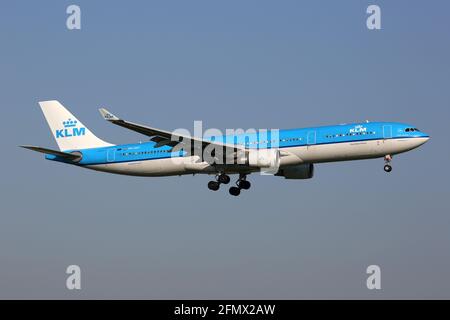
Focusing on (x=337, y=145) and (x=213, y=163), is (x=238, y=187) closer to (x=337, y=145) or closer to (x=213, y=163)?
(x=213, y=163)

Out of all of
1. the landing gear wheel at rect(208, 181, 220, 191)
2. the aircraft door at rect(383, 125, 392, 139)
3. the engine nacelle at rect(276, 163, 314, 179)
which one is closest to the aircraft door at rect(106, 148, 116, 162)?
the landing gear wheel at rect(208, 181, 220, 191)

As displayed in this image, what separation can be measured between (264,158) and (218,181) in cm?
528

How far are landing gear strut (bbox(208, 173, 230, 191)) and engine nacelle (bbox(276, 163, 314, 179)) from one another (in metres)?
4.11

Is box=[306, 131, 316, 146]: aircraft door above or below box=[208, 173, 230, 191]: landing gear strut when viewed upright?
above

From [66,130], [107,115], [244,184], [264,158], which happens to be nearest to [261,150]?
Result: [264,158]

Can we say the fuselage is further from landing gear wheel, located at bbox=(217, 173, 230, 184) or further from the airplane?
landing gear wheel, located at bbox=(217, 173, 230, 184)

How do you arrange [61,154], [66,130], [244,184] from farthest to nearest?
[66,130] → [61,154] → [244,184]

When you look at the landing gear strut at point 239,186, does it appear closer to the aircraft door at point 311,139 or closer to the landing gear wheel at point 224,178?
the landing gear wheel at point 224,178

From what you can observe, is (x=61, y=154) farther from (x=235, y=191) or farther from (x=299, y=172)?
(x=299, y=172)

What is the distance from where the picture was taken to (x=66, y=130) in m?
68.2

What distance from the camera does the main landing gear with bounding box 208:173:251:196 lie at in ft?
202

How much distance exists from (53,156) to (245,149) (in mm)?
15141

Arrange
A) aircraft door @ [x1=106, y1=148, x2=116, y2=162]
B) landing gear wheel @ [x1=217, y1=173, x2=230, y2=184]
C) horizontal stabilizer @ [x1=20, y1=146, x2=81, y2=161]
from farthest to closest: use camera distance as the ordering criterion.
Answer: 1. aircraft door @ [x1=106, y1=148, x2=116, y2=162]
2. horizontal stabilizer @ [x1=20, y1=146, x2=81, y2=161]
3. landing gear wheel @ [x1=217, y1=173, x2=230, y2=184]

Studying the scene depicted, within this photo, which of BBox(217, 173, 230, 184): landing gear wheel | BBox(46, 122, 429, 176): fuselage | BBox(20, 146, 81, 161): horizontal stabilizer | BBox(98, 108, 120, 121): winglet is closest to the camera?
BBox(98, 108, 120, 121): winglet
